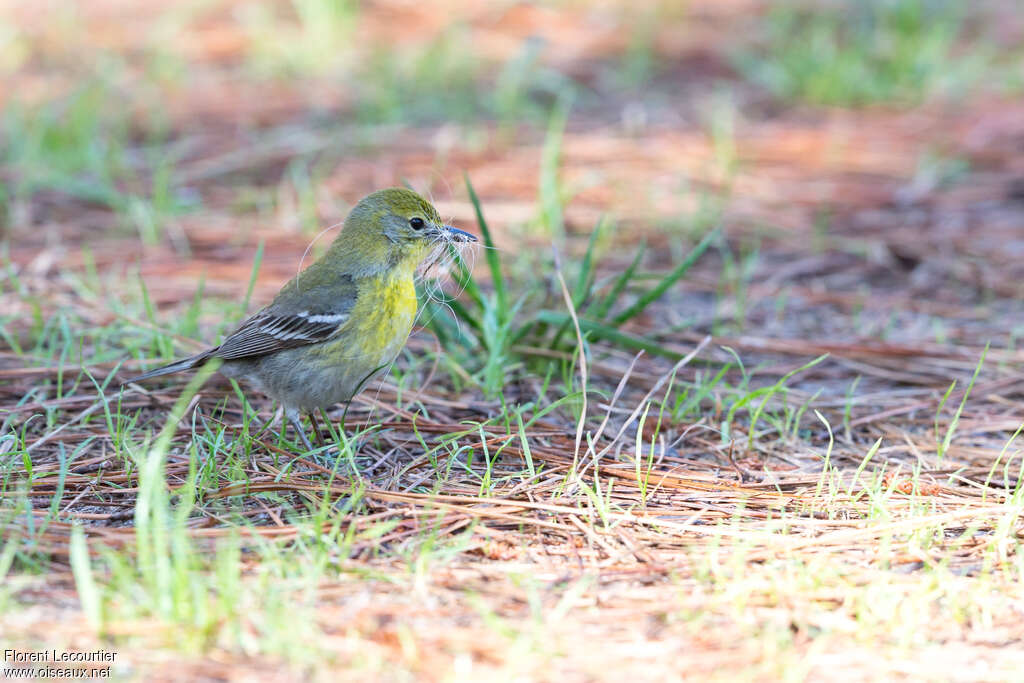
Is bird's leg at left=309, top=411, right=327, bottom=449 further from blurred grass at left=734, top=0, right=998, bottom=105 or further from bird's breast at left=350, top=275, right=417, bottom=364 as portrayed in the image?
blurred grass at left=734, top=0, right=998, bottom=105

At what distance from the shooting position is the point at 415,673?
7.14 ft

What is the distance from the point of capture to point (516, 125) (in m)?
7.54

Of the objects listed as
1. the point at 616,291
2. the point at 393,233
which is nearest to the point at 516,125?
the point at 616,291

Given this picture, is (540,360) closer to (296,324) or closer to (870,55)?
(296,324)

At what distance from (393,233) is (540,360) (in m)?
0.80

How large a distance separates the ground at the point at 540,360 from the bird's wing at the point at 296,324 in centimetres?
32

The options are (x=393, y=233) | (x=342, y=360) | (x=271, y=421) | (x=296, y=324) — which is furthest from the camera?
(x=393, y=233)

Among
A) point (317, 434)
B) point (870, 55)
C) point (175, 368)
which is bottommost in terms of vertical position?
point (317, 434)

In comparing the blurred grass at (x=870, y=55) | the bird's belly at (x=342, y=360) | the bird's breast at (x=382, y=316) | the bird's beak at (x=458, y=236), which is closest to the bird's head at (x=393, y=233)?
the bird's beak at (x=458, y=236)

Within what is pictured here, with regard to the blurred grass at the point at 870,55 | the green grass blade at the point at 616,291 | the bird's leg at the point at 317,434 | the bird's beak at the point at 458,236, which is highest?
the blurred grass at the point at 870,55

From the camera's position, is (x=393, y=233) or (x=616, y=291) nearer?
(x=393, y=233)

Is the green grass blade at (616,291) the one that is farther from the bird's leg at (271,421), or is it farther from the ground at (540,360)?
the bird's leg at (271,421)

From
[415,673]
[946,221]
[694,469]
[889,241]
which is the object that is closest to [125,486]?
[415,673]

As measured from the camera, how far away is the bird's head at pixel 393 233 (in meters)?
3.84
